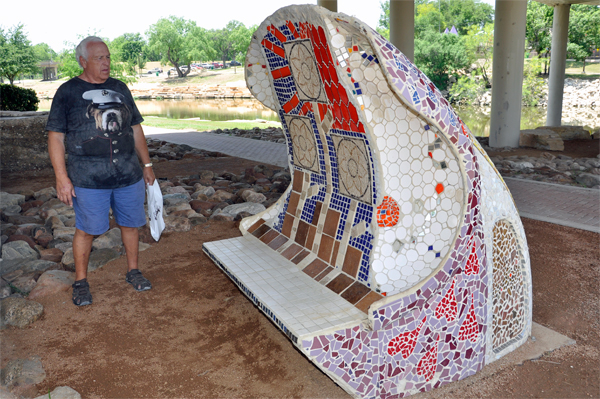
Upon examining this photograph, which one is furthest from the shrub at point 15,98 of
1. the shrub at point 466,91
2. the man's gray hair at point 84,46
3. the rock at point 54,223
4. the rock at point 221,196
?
the shrub at point 466,91

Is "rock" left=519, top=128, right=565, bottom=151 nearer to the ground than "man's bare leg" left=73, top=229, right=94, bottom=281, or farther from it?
nearer to the ground

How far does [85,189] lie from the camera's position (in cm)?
353

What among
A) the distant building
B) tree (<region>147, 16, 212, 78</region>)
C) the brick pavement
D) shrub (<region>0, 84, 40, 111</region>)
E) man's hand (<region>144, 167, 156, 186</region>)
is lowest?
the brick pavement

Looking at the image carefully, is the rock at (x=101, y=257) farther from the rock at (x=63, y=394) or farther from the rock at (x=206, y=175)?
the rock at (x=206, y=175)

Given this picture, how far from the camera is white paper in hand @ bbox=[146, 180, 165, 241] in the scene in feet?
13.1

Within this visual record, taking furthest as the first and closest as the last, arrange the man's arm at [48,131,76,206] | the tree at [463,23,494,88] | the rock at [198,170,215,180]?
the tree at [463,23,494,88] < the rock at [198,170,215,180] < the man's arm at [48,131,76,206]

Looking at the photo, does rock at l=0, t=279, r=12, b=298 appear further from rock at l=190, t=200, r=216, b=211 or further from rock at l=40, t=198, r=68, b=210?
rock at l=190, t=200, r=216, b=211

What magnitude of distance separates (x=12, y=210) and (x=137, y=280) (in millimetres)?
3163

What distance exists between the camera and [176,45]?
74.2 meters

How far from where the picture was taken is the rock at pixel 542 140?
476 inches

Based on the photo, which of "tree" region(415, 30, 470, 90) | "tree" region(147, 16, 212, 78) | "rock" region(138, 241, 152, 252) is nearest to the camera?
"rock" region(138, 241, 152, 252)

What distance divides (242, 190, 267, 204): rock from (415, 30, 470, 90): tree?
120 feet

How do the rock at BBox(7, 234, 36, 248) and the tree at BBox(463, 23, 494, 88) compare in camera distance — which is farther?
the tree at BBox(463, 23, 494, 88)

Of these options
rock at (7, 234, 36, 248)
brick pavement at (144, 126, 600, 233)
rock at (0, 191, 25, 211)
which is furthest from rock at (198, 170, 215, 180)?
rock at (7, 234, 36, 248)
